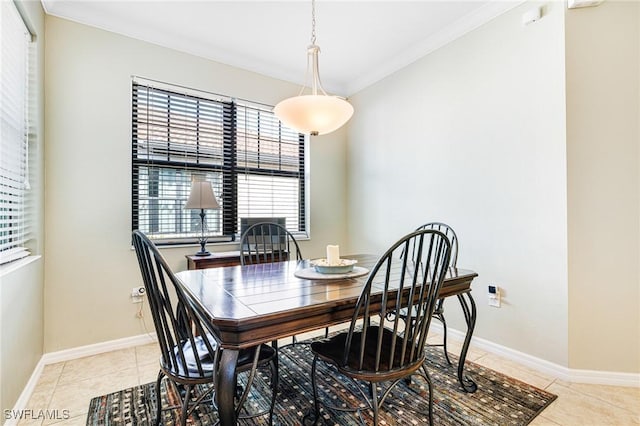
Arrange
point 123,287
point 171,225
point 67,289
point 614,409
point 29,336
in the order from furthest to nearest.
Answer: point 171,225 < point 123,287 < point 67,289 < point 29,336 < point 614,409

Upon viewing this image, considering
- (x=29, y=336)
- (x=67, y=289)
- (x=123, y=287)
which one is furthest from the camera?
(x=123, y=287)

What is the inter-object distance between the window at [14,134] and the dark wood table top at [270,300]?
1.03 m

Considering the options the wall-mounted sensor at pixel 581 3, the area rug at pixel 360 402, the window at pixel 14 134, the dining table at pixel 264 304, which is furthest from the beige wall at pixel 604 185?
the window at pixel 14 134

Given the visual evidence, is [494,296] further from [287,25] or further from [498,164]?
[287,25]

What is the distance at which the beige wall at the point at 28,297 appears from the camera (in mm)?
1573

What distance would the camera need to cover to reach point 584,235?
2.06 m

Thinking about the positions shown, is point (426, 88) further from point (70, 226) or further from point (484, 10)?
point (70, 226)

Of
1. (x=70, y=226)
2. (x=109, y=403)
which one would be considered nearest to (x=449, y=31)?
(x=70, y=226)

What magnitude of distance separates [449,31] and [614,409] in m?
2.88

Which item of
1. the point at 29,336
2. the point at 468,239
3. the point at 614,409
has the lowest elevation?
the point at 614,409

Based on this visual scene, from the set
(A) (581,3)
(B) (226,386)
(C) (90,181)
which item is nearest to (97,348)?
(C) (90,181)

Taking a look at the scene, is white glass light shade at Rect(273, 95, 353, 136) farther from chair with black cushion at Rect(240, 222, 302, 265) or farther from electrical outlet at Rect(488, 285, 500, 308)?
electrical outlet at Rect(488, 285, 500, 308)

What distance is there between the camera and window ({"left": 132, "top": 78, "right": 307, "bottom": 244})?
2.79 metres

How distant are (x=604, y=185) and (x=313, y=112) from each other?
6.26 ft
